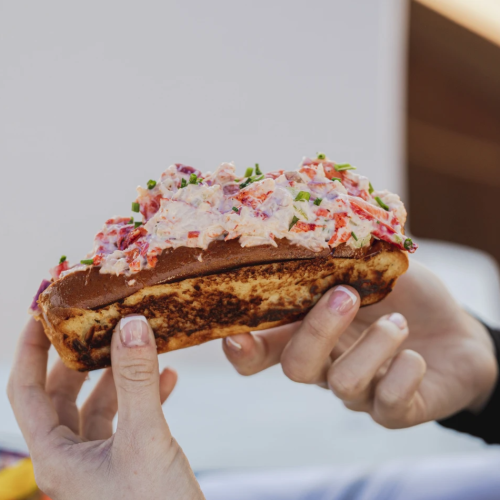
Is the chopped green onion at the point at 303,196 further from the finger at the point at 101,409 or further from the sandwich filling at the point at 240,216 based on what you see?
the finger at the point at 101,409

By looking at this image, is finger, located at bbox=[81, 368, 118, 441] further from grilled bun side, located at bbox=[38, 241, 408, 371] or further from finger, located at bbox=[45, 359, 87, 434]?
grilled bun side, located at bbox=[38, 241, 408, 371]

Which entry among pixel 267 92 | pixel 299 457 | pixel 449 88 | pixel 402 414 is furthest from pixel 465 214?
pixel 402 414

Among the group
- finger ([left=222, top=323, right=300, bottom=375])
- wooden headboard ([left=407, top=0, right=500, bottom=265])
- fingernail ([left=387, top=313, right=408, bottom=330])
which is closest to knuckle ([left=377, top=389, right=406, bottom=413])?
fingernail ([left=387, top=313, right=408, bottom=330])

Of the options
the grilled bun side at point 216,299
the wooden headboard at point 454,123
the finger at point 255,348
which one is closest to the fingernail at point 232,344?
the finger at point 255,348

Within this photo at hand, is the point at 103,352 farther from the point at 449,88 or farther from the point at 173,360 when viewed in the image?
the point at 449,88

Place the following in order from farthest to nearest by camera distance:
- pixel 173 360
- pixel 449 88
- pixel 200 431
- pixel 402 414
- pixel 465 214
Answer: pixel 465 214 → pixel 449 88 → pixel 173 360 → pixel 200 431 → pixel 402 414
